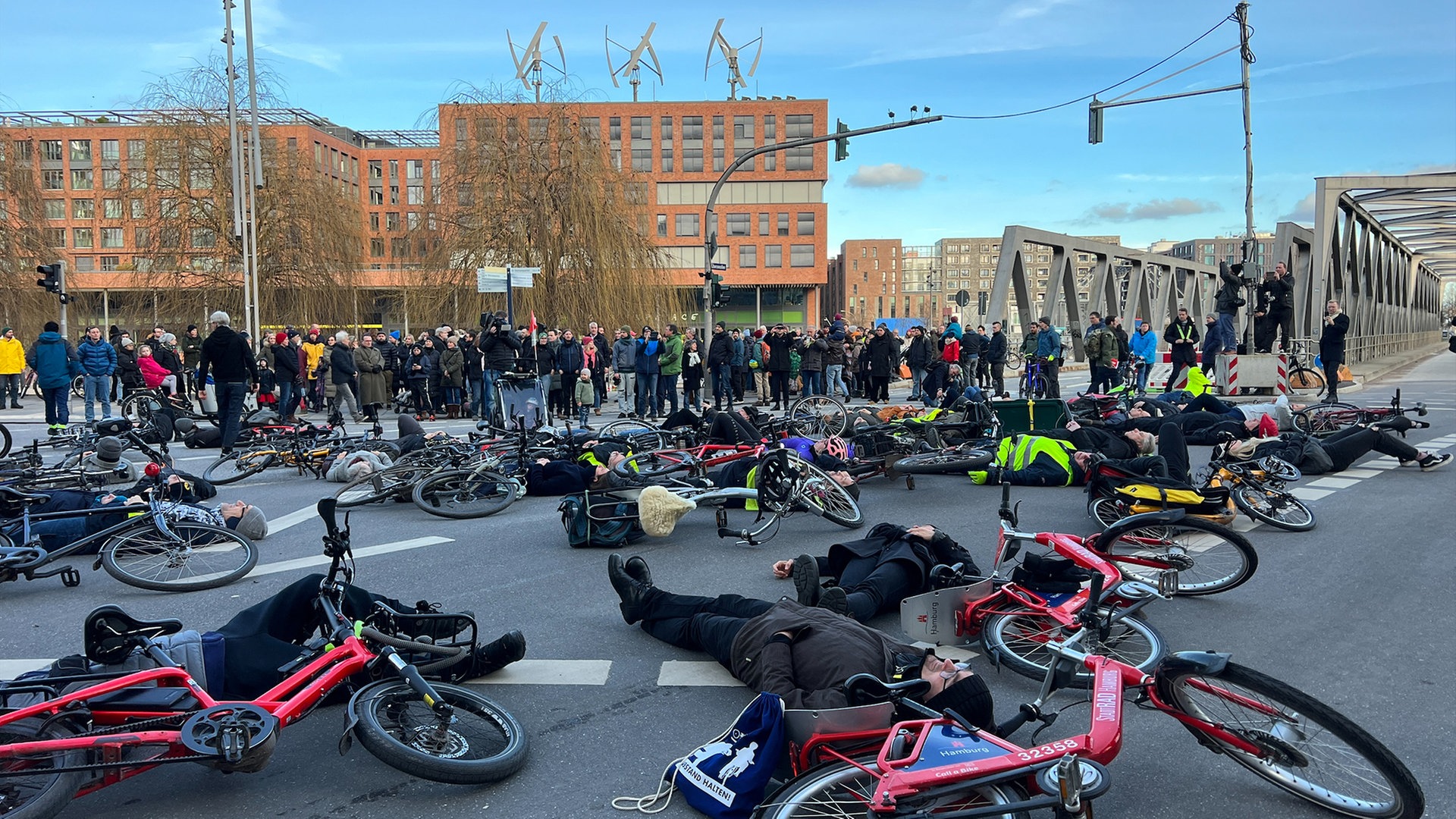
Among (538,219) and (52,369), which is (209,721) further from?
(538,219)

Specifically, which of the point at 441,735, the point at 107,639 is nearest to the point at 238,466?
the point at 107,639

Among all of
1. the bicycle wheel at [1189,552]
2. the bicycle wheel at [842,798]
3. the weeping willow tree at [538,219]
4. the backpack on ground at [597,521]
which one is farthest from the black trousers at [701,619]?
the weeping willow tree at [538,219]

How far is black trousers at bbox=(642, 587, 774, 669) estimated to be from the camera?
16.4 feet

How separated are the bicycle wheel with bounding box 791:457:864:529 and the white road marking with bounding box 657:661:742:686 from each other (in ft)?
10.2

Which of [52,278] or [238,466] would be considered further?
[52,278]

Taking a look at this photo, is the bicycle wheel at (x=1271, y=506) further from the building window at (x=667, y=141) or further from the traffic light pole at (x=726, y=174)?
the building window at (x=667, y=141)

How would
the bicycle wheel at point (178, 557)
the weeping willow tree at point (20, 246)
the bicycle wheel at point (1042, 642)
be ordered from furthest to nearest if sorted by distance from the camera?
the weeping willow tree at point (20, 246) → the bicycle wheel at point (178, 557) → the bicycle wheel at point (1042, 642)

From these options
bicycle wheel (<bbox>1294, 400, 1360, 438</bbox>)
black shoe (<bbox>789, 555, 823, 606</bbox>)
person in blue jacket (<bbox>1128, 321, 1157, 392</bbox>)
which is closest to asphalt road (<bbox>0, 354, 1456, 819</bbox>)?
black shoe (<bbox>789, 555, 823, 606</bbox>)

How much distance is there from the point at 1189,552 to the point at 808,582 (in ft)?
7.89

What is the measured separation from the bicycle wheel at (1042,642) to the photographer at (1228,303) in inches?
780

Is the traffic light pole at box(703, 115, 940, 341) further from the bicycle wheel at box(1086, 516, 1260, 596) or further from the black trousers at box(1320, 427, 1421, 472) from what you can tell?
the bicycle wheel at box(1086, 516, 1260, 596)

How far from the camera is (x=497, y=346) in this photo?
55.9 feet

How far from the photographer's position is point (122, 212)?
3306 cm

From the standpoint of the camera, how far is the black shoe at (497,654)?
188 inches
